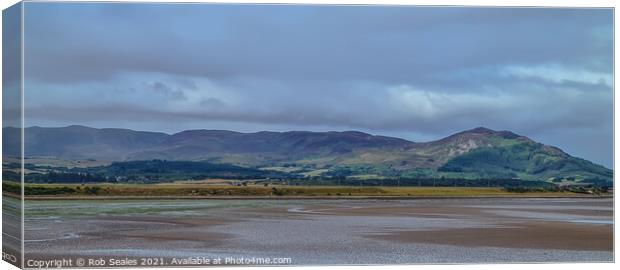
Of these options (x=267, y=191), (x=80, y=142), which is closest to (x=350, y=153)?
(x=267, y=191)

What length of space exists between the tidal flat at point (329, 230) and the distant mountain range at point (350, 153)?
2.90ft

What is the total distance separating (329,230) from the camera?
31.0 metres

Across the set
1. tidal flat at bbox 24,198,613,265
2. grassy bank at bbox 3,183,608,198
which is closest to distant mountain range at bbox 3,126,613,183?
grassy bank at bbox 3,183,608,198

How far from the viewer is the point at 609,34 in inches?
1214

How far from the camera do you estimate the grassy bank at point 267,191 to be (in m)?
32.0

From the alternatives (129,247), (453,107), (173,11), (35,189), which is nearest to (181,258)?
(129,247)

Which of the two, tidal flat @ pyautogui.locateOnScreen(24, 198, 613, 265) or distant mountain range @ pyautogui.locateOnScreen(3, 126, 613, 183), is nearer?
tidal flat @ pyautogui.locateOnScreen(24, 198, 613, 265)

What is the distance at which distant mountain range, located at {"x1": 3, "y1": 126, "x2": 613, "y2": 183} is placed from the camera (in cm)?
3148

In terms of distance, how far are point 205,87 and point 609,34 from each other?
382 inches

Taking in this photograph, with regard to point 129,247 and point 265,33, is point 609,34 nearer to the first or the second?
point 265,33

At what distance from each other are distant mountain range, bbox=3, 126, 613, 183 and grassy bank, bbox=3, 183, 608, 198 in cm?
43

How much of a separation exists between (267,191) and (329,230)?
342 centimetres

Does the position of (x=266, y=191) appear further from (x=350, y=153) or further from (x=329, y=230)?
(x=329, y=230)

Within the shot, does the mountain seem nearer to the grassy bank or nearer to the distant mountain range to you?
the distant mountain range
